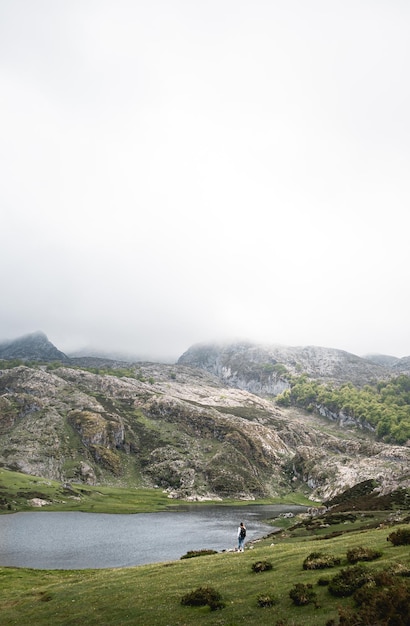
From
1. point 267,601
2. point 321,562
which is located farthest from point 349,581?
point 321,562

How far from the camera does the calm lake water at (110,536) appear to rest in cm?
9100

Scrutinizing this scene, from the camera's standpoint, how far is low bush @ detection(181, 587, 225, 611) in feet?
94.8

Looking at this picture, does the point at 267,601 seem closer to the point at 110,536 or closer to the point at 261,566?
the point at 261,566

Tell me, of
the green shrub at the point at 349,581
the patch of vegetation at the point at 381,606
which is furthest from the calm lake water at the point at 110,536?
the patch of vegetation at the point at 381,606

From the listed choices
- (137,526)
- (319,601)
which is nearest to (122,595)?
(319,601)

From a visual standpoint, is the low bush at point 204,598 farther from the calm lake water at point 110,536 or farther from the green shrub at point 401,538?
the calm lake water at point 110,536

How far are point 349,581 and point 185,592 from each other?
47.6ft

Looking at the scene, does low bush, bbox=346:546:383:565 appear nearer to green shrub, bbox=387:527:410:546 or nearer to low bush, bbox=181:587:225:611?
green shrub, bbox=387:527:410:546

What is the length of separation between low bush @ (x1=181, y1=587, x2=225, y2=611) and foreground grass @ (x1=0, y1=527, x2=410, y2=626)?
0.48 metres

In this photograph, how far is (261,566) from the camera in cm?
3788

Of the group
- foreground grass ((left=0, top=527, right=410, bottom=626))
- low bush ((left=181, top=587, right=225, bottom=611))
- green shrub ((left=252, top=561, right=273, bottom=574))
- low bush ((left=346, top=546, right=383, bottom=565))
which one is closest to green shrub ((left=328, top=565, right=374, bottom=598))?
foreground grass ((left=0, top=527, right=410, bottom=626))

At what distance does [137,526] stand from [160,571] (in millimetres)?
113073

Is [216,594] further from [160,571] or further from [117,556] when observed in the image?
[117,556]

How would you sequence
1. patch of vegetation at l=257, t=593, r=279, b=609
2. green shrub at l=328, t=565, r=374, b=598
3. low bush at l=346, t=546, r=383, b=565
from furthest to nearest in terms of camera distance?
1. low bush at l=346, t=546, r=383, b=565
2. patch of vegetation at l=257, t=593, r=279, b=609
3. green shrub at l=328, t=565, r=374, b=598
